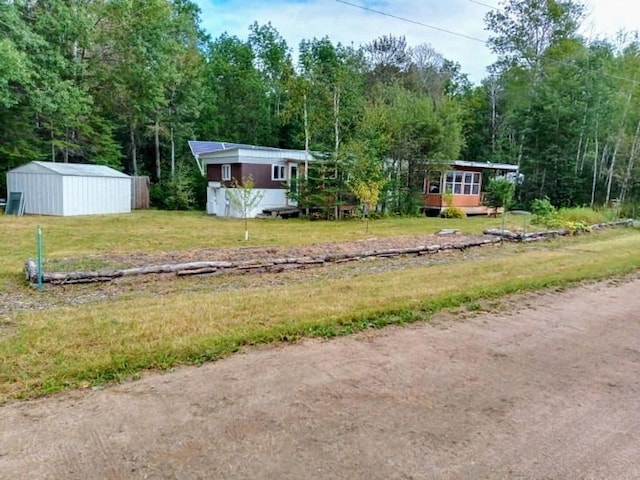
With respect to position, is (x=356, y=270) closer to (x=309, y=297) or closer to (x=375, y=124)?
(x=309, y=297)

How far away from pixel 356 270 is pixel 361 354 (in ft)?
12.5

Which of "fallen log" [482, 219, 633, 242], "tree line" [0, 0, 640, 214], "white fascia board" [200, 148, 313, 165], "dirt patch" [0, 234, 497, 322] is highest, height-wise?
"tree line" [0, 0, 640, 214]

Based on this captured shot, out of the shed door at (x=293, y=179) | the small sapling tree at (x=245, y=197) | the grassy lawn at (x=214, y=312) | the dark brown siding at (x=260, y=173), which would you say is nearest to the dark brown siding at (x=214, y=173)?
the small sapling tree at (x=245, y=197)

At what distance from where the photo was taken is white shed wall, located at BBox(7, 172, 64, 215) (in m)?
16.5

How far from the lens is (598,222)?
50.2 ft

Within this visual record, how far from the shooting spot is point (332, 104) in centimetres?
1723

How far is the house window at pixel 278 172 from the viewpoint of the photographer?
19.0 m

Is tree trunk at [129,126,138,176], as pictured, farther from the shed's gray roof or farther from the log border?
the log border

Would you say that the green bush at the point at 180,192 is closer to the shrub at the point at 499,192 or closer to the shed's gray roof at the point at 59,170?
the shed's gray roof at the point at 59,170

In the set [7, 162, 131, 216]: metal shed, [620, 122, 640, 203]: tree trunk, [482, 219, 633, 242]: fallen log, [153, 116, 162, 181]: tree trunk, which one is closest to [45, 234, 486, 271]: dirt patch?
[482, 219, 633, 242]: fallen log

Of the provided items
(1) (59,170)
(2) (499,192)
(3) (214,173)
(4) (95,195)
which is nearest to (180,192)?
(3) (214,173)

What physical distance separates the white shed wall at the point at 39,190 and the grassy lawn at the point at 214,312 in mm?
7816

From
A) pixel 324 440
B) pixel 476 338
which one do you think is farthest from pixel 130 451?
pixel 476 338

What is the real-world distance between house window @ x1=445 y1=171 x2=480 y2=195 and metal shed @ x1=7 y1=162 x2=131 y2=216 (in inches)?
576
